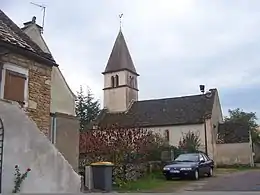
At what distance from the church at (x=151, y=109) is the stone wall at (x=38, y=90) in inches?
726

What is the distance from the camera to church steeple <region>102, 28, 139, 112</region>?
47.2 metres

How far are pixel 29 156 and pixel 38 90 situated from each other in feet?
11.5

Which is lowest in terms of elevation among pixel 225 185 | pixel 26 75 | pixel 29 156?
pixel 225 185

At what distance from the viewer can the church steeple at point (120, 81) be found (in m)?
47.2

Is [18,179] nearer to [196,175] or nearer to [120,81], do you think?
[196,175]

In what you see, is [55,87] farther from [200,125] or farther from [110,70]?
[110,70]

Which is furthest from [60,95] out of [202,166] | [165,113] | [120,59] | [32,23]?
[120,59]

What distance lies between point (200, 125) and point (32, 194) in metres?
30.3

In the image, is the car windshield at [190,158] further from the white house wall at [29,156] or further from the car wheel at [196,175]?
the white house wall at [29,156]

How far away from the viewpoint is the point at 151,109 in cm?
4362

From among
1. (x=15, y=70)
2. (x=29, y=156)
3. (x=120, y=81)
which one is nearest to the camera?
(x=29, y=156)

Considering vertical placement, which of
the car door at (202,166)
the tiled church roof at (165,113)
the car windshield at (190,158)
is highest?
the tiled church roof at (165,113)

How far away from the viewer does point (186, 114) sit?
39.9 m

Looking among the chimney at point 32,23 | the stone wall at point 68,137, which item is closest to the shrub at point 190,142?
the stone wall at point 68,137
